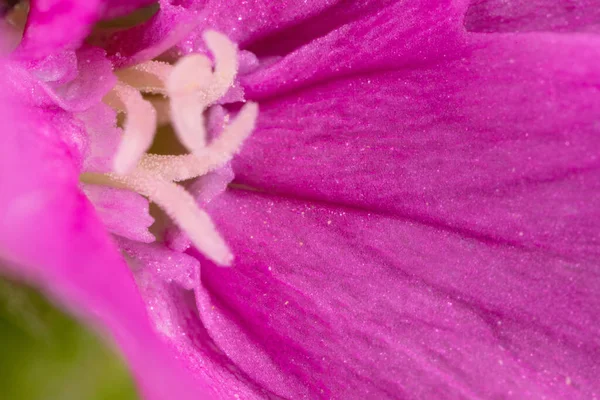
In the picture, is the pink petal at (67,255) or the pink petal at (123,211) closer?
the pink petal at (67,255)

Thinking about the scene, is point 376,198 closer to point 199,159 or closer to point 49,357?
point 199,159

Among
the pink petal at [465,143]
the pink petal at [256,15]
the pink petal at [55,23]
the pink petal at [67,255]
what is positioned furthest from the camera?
the pink petal at [256,15]

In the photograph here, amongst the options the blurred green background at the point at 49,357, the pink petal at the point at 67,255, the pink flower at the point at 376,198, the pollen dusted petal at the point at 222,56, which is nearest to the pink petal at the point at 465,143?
the pink flower at the point at 376,198

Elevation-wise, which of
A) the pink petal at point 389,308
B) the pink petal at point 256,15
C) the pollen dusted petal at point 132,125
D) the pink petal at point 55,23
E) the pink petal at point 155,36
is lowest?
the pink petal at point 389,308

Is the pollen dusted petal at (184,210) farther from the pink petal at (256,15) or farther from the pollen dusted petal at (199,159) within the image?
the pink petal at (256,15)

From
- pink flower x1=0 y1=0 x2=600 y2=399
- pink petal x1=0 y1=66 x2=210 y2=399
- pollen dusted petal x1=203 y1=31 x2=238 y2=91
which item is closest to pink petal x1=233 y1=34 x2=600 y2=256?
pink flower x1=0 y1=0 x2=600 y2=399

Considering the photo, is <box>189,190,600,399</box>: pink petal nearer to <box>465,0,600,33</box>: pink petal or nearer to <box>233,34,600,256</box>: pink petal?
<box>233,34,600,256</box>: pink petal

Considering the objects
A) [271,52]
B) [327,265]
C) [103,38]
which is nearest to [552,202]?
[327,265]

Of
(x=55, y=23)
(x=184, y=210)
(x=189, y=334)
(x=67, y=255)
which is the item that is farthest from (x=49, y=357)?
(x=67, y=255)
